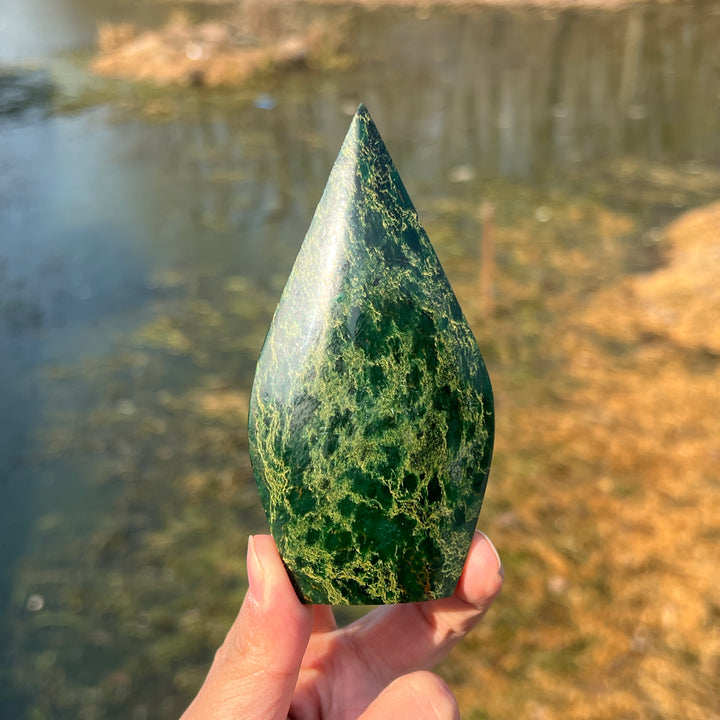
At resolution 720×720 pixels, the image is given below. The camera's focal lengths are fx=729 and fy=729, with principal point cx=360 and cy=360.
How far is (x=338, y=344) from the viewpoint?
176cm

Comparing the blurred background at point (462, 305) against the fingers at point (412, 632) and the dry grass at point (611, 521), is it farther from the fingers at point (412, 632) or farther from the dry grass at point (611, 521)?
the fingers at point (412, 632)

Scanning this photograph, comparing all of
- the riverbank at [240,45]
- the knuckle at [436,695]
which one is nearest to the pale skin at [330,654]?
the knuckle at [436,695]

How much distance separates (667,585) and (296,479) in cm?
294

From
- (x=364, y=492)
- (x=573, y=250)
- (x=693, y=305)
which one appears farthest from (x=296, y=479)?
(x=573, y=250)

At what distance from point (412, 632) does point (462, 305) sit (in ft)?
14.4

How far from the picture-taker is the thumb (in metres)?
1.65

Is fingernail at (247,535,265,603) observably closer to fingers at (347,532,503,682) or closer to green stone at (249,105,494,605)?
green stone at (249,105,494,605)

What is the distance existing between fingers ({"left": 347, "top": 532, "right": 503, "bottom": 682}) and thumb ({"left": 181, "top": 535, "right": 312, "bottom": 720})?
43 cm

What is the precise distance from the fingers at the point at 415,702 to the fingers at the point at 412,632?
36 centimetres

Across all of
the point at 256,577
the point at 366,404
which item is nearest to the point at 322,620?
the point at 256,577

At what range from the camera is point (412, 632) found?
2.11 m

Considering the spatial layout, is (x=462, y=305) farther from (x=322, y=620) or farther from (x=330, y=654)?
(x=330, y=654)

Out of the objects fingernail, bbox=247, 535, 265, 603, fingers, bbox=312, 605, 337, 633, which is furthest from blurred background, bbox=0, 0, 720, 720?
fingernail, bbox=247, 535, 265, 603

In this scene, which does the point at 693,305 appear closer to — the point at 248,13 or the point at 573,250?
the point at 573,250
